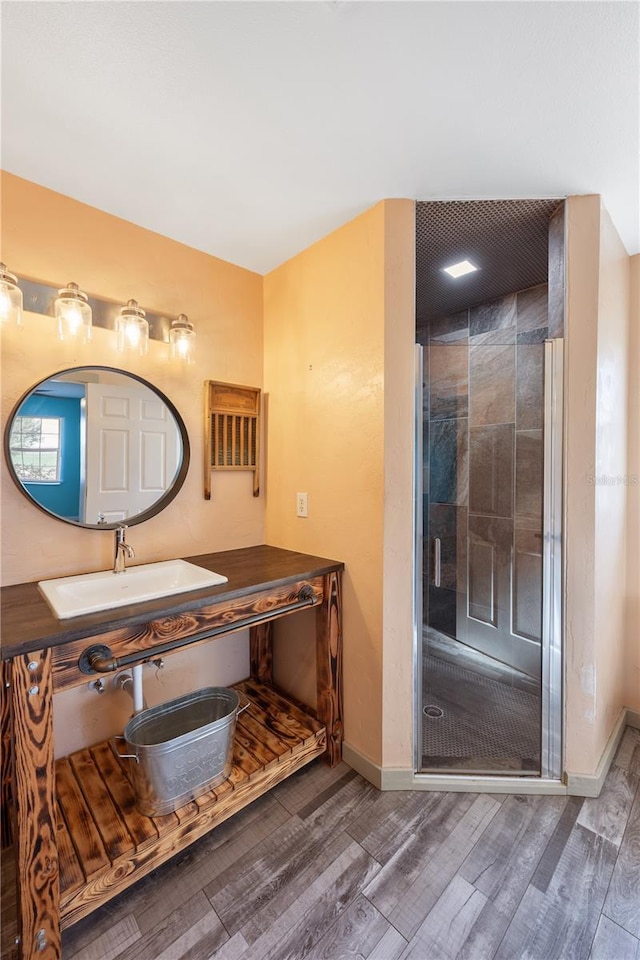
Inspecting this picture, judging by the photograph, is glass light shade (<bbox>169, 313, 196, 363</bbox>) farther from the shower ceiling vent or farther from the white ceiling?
the shower ceiling vent

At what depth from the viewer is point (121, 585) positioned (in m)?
1.62

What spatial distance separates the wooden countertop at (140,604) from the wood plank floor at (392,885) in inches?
35.6

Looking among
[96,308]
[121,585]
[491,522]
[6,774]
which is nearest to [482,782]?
[491,522]

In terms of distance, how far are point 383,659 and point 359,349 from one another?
4.44 ft

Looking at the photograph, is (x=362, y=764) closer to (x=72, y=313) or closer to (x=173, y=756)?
(x=173, y=756)

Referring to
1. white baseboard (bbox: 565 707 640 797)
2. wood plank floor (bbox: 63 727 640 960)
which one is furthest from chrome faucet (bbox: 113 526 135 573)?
white baseboard (bbox: 565 707 640 797)

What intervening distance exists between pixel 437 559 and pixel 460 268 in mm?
1601

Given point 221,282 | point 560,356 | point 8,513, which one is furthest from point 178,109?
point 560,356

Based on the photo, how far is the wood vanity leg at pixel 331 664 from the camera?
5.84 feet

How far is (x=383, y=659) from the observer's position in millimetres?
A: 1659

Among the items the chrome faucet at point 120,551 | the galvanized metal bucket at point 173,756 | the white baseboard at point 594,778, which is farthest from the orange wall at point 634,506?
the chrome faucet at point 120,551

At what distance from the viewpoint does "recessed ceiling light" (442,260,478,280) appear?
2.11m

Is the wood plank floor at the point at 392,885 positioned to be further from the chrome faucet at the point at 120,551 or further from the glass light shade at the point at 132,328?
the glass light shade at the point at 132,328

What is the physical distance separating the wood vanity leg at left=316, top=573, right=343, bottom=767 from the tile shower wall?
1.37ft
